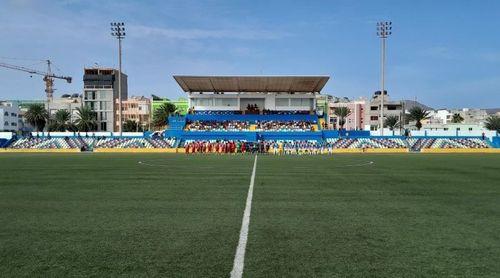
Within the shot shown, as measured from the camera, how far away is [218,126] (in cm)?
6103

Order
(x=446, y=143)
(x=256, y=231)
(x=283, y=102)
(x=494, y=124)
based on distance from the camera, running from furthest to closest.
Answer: (x=494, y=124)
(x=283, y=102)
(x=446, y=143)
(x=256, y=231)

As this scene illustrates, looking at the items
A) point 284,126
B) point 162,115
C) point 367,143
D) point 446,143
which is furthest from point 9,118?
point 446,143

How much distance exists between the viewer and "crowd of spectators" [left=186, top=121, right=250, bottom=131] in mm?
60125

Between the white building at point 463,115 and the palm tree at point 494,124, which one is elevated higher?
the white building at point 463,115

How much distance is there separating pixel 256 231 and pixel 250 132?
1982 inches

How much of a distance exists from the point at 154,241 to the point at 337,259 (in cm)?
280

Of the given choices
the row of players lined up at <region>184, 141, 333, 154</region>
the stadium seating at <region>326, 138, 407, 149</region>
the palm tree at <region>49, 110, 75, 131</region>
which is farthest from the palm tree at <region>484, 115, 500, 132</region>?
the palm tree at <region>49, 110, 75, 131</region>

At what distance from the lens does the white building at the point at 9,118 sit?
116119 mm

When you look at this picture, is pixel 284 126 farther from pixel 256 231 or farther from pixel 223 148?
pixel 256 231

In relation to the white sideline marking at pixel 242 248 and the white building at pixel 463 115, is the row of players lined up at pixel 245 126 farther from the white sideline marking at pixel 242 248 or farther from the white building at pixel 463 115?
the white building at pixel 463 115

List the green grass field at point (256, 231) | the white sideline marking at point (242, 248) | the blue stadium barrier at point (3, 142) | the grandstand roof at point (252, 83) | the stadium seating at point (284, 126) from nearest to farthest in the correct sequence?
the white sideline marking at point (242, 248)
the green grass field at point (256, 231)
the blue stadium barrier at point (3, 142)
the stadium seating at point (284, 126)
the grandstand roof at point (252, 83)

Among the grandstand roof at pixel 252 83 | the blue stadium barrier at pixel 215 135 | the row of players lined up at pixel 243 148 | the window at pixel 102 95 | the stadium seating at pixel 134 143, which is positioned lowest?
the row of players lined up at pixel 243 148

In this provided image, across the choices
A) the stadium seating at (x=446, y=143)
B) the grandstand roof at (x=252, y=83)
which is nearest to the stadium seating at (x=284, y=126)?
the grandstand roof at (x=252, y=83)

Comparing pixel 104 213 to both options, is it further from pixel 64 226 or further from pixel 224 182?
pixel 224 182
